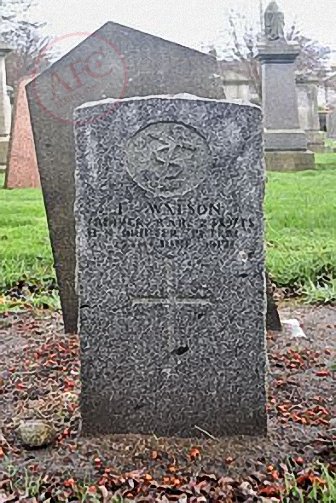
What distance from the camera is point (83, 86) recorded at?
14.8 ft

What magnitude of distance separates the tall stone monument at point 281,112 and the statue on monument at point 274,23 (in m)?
0.23

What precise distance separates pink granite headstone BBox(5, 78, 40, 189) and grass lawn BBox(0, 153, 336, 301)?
23.1 inches

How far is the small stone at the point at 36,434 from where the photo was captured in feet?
9.87

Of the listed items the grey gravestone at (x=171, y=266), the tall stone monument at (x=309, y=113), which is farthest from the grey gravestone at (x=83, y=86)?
the tall stone monument at (x=309, y=113)

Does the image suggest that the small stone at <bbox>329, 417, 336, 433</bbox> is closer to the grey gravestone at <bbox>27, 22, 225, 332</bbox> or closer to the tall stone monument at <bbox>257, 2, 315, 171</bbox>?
the grey gravestone at <bbox>27, 22, 225, 332</bbox>

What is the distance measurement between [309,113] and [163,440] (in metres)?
18.5

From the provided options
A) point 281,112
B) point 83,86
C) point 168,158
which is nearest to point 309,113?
point 281,112

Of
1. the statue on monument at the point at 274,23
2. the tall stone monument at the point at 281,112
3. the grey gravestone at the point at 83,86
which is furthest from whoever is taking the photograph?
the statue on monument at the point at 274,23

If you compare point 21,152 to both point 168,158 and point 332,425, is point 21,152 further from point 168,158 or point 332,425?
point 332,425

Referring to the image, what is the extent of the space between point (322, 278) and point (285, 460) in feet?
10.5

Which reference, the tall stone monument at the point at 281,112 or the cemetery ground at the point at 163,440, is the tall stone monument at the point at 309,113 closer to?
the tall stone monument at the point at 281,112

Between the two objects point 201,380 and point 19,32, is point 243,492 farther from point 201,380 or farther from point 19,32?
point 19,32

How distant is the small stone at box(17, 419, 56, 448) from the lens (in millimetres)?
3010

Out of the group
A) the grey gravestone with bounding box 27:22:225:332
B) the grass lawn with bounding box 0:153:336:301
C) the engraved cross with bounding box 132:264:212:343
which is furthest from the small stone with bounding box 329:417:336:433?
the grass lawn with bounding box 0:153:336:301
